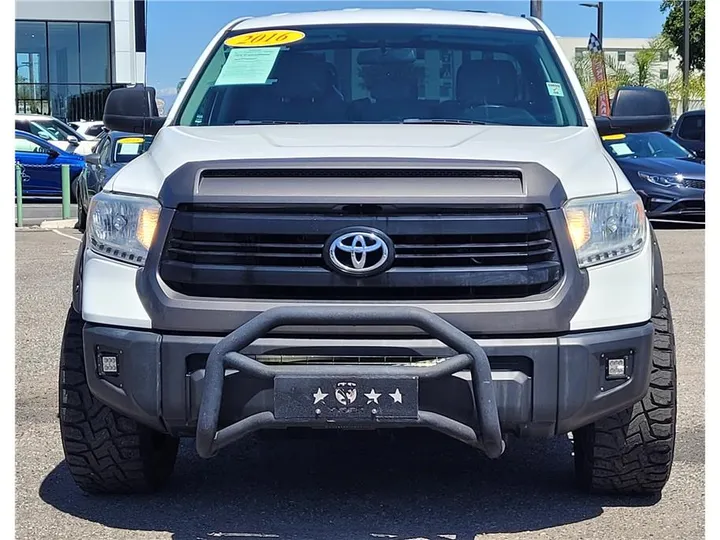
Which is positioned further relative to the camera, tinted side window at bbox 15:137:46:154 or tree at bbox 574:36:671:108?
tree at bbox 574:36:671:108

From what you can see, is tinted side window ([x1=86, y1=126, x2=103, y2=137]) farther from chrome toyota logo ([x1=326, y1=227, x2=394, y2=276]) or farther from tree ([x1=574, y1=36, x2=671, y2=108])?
chrome toyota logo ([x1=326, y1=227, x2=394, y2=276])

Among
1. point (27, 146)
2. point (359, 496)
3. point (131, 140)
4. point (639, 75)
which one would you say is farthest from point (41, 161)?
point (639, 75)

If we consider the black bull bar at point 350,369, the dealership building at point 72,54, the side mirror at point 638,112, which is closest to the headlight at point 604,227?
the black bull bar at point 350,369

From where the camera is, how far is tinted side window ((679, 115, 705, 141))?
19.2m

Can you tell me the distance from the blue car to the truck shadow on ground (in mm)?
15924

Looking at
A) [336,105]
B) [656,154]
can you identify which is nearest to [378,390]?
[336,105]

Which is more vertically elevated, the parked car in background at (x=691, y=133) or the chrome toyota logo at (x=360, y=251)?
the parked car in background at (x=691, y=133)

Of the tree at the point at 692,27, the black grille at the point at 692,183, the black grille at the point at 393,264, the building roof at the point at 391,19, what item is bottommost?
the black grille at the point at 692,183

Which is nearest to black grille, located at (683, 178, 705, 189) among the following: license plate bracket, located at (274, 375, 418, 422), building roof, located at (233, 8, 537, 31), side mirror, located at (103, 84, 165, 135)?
building roof, located at (233, 8, 537, 31)

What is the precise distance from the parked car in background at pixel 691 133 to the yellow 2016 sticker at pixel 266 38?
585 inches

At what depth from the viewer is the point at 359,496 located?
4.34 m

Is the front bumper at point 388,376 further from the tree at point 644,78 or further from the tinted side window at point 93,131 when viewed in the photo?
the tree at point 644,78

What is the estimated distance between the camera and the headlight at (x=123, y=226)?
378 cm
